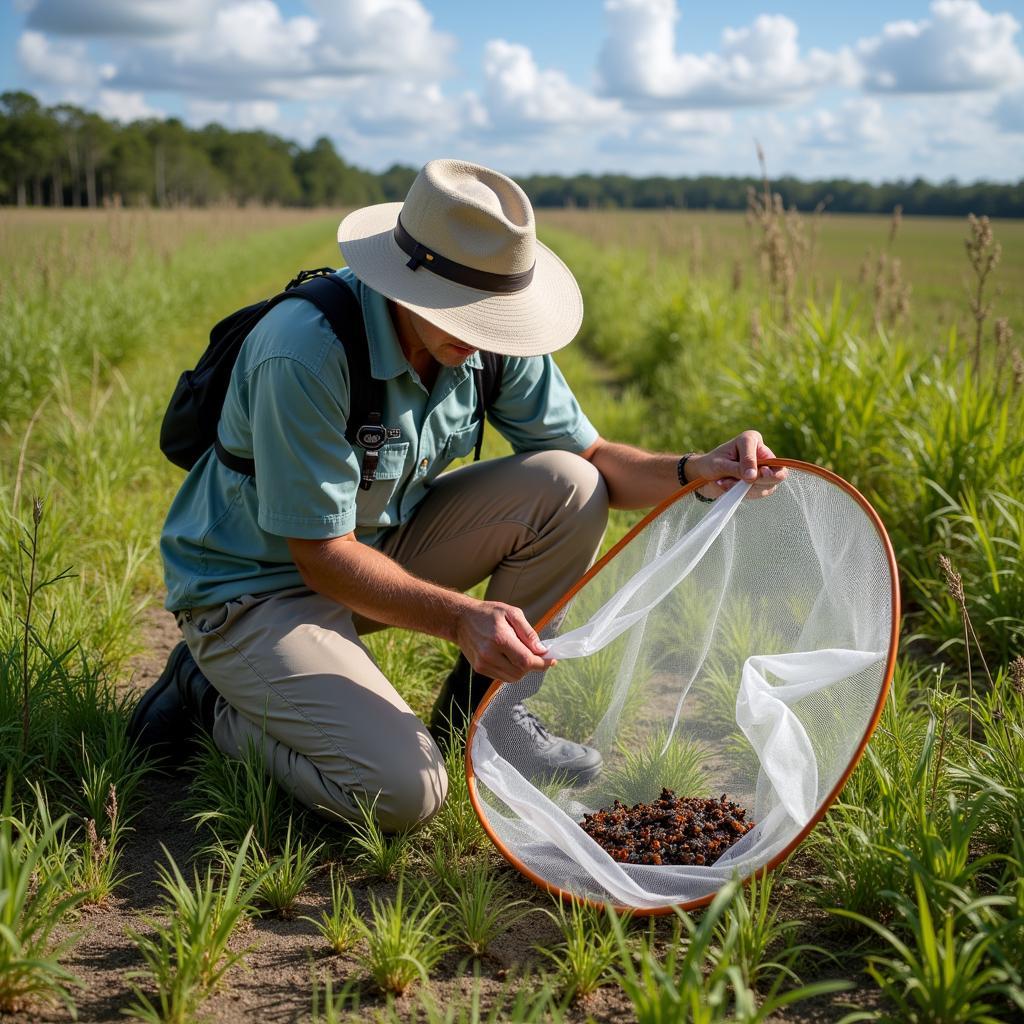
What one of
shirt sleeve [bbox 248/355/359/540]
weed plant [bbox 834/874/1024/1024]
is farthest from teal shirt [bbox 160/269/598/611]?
weed plant [bbox 834/874/1024/1024]

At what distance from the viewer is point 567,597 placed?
88.9 inches

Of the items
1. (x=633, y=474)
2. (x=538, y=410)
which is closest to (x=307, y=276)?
(x=538, y=410)

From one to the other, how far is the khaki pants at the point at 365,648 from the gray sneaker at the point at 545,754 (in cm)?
21

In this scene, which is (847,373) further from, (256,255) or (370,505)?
(256,255)

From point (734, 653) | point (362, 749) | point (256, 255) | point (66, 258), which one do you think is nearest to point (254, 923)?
point (362, 749)

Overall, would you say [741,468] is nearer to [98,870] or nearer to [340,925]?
[340,925]

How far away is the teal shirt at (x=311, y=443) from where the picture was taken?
2.12m

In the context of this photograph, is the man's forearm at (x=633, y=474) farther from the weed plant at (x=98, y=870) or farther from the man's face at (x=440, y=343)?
the weed plant at (x=98, y=870)

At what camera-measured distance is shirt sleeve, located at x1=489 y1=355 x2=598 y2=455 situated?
2633mm

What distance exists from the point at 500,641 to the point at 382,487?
0.64m

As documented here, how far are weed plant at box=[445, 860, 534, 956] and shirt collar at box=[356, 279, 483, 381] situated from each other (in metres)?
1.11

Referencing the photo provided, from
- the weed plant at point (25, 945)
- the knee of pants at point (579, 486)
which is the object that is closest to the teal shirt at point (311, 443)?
the knee of pants at point (579, 486)

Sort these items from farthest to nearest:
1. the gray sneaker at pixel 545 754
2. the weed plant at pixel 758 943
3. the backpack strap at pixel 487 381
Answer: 1. the backpack strap at pixel 487 381
2. the gray sneaker at pixel 545 754
3. the weed plant at pixel 758 943

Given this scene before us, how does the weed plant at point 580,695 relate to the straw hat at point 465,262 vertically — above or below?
below
